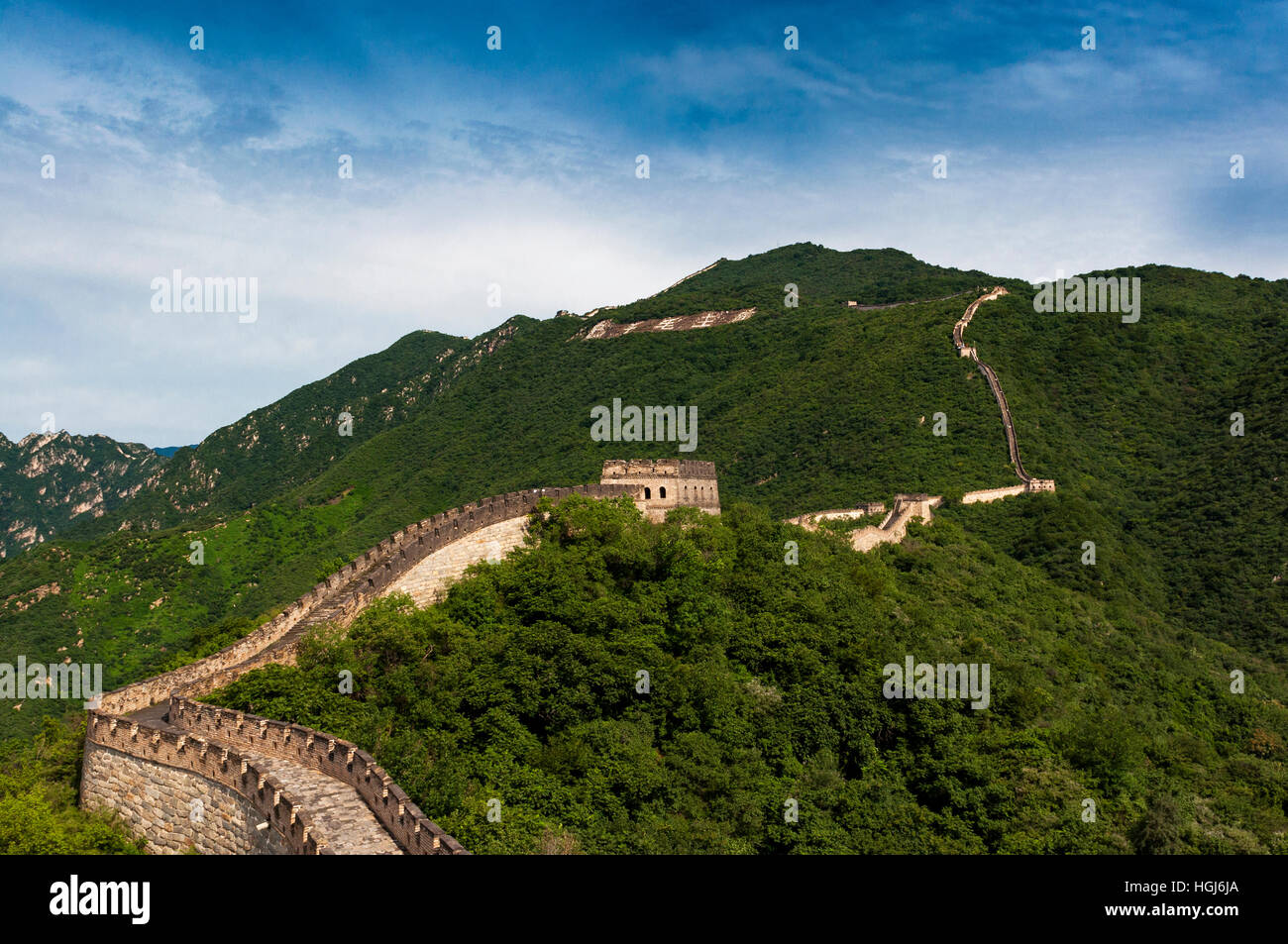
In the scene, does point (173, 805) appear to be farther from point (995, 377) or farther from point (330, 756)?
point (995, 377)

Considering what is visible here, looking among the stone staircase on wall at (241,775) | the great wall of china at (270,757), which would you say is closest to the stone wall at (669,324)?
the great wall of china at (270,757)

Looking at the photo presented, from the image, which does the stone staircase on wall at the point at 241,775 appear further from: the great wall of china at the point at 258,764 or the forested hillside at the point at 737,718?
the forested hillside at the point at 737,718

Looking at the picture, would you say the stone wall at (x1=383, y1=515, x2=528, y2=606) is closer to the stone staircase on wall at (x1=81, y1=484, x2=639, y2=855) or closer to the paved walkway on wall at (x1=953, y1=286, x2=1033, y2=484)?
the stone staircase on wall at (x1=81, y1=484, x2=639, y2=855)

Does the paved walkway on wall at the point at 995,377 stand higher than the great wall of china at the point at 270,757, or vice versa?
the paved walkway on wall at the point at 995,377

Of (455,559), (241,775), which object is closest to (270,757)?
(241,775)

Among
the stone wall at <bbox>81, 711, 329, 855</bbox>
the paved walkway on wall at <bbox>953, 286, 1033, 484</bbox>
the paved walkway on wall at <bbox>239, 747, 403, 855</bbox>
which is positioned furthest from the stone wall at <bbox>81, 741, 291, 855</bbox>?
the paved walkway on wall at <bbox>953, 286, 1033, 484</bbox>
